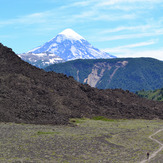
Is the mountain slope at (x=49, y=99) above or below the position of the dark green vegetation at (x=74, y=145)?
above

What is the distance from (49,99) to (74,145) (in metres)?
54.6

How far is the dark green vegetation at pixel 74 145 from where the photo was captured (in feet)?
183

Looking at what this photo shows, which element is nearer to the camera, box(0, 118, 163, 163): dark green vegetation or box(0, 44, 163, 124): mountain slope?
box(0, 118, 163, 163): dark green vegetation

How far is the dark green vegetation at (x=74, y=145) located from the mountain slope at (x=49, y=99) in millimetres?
10490

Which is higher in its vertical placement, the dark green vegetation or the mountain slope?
the mountain slope

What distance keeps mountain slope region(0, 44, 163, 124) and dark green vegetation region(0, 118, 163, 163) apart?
34.4 feet

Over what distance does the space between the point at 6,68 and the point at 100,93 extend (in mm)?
47002

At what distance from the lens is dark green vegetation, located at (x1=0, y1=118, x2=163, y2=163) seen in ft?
183

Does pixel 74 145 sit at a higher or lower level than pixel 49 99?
lower

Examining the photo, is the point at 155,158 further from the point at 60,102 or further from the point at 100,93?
the point at 100,93

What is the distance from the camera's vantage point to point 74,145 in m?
67.6

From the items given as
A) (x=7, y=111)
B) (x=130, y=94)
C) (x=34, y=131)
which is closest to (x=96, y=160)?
(x=34, y=131)

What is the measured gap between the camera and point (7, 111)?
10006cm

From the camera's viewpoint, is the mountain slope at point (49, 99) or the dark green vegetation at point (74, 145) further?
the mountain slope at point (49, 99)
